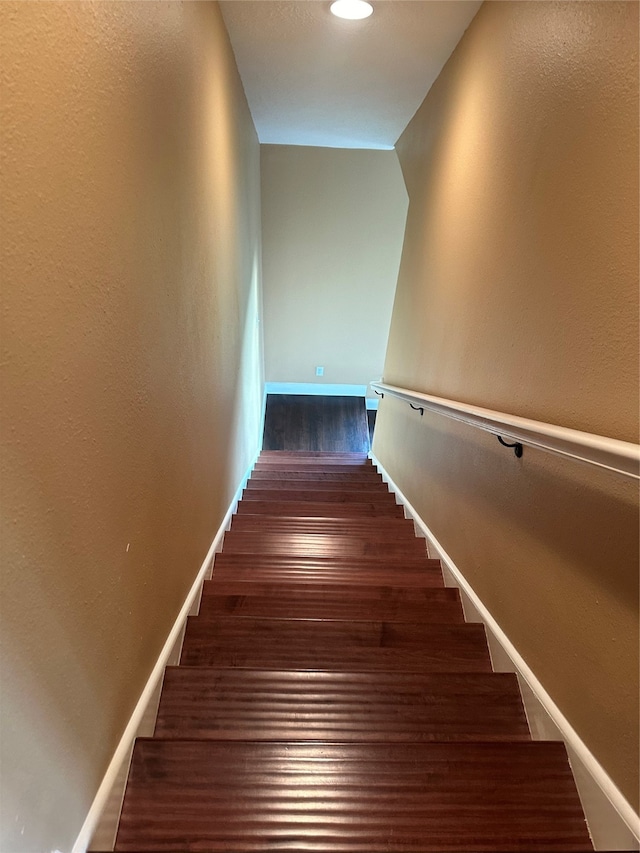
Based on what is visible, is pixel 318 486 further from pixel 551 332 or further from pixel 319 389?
pixel 319 389

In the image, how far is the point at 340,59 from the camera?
2.57 meters

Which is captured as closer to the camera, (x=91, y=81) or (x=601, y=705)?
(x=91, y=81)

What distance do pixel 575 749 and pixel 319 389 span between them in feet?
19.6

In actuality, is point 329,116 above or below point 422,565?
A: above

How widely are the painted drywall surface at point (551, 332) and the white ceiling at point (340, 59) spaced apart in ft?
0.66

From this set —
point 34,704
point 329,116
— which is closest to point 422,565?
point 34,704

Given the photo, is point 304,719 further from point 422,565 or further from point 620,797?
point 422,565

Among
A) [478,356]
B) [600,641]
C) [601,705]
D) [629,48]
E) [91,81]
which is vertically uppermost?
[629,48]

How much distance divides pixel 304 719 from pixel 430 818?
0.40 metres

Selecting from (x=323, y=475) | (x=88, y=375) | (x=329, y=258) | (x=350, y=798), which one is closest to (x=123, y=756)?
(x=350, y=798)

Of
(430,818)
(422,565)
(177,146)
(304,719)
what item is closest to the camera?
(430,818)

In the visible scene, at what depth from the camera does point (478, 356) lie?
1.98m

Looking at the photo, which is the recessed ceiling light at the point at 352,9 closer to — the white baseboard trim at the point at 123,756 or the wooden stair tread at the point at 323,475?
the white baseboard trim at the point at 123,756

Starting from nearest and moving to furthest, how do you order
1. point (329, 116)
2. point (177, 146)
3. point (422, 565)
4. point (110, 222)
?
point (110, 222) < point (177, 146) < point (422, 565) < point (329, 116)
